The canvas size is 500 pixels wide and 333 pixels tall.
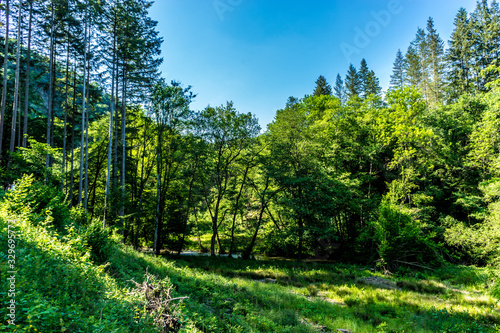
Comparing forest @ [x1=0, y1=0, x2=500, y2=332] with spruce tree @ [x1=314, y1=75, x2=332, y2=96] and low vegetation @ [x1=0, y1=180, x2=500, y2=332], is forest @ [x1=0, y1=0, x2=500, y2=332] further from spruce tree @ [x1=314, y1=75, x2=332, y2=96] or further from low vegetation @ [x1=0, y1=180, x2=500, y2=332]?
spruce tree @ [x1=314, y1=75, x2=332, y2=96]

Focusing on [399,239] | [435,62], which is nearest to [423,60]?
[435,62]

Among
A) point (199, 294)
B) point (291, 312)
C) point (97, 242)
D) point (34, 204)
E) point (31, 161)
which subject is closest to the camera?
point (97, 242)

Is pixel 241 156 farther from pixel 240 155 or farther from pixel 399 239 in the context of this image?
pixel 399 239

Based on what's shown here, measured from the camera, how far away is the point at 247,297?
957 centimetres

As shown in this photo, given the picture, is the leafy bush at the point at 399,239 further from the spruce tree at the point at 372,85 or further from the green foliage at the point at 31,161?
the spruce tree at the point at 372,85

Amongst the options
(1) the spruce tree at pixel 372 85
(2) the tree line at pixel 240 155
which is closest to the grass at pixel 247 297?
(2) the tree line at pixel 240 155

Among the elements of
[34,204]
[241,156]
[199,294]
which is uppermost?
[241,156]

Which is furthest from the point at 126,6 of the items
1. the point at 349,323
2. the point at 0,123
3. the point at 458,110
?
the point at 458,110

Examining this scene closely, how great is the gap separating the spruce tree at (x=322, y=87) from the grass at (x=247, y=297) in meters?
31.2

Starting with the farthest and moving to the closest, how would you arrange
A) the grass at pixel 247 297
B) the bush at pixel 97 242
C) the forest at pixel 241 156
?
the forest at pixel 241 156 < the bush at pixel 97 242 < the grass at pixel 247 297

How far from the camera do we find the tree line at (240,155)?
52.6 ft

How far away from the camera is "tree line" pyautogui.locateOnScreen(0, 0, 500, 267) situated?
16.0 meters

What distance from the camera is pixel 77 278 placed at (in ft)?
15.6

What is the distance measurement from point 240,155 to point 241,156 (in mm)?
192
